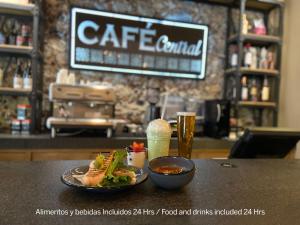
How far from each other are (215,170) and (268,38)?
7.86ft

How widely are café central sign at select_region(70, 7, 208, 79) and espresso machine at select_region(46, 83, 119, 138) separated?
52 centimetres

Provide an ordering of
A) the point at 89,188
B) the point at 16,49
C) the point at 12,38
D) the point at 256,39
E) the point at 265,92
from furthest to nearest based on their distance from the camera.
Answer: the point at 265,92
the point at 256,39
the point at 12,38
the point at 16,49
the point at 89,188

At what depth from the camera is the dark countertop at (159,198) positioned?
61 centimetres

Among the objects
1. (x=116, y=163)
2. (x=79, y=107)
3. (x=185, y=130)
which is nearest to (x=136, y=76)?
(x=79, y=107)

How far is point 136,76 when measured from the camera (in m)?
2.87

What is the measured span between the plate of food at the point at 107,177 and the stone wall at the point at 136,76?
2.01 meters

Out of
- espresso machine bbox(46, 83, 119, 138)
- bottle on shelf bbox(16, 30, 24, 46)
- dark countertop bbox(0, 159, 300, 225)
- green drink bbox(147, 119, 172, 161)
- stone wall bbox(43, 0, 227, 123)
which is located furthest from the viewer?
stone wall bbox(43, 0, 227, 123)

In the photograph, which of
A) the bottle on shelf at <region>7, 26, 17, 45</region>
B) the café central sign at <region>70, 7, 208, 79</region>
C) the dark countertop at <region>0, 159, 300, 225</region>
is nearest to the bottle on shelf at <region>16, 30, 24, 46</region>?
the bottle on shelf at <region>7, 26, 17, 45</region>

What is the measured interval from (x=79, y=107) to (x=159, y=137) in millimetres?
1529

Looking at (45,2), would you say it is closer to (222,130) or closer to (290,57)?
(222,130)

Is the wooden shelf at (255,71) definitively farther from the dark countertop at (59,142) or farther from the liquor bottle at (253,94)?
the dark countertop at (59,142)

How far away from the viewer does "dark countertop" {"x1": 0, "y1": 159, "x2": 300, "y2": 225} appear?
1.99 ft

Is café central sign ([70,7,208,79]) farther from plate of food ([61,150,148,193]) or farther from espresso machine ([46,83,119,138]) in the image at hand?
plate of food ([61,150,148,193])

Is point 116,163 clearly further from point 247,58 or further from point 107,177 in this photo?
point 247,58
